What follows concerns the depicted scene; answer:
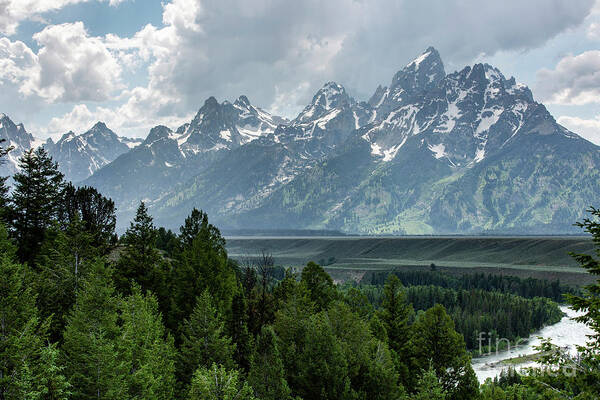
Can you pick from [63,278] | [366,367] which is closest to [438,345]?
[366,367]

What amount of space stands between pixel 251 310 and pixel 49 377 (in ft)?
109

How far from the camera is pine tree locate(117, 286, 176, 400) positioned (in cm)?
3089

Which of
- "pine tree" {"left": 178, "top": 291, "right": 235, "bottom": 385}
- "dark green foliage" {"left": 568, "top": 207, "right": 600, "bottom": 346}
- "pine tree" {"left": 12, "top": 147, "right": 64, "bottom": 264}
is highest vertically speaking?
"pine tree" {"left": 12, "top": 147, "right": 64, "bottom": 264}

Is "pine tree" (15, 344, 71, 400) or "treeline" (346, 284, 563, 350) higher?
"pine tree" (15, 344, 71, 400)

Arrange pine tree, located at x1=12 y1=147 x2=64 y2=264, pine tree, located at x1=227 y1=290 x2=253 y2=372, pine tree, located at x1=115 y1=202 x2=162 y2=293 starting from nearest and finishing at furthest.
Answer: pine tree, located at x1=227 y1=290 x2=253 y2=372 → pine tree, located at x1=115 y1=202 x2=162 y2=293 → pine tree, located at x1=12 y1=147 x2=64 y2=264

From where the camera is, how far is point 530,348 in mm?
124812

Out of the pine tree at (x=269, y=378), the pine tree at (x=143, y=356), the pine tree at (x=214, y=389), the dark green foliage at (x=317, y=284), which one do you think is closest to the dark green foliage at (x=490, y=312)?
the dark green foliage at (x=317, y=284)

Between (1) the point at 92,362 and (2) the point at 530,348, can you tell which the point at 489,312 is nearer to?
(2) the point at 530,348

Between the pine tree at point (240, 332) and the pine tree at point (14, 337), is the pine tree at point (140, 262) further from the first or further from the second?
the pine tree at point (14, 337)

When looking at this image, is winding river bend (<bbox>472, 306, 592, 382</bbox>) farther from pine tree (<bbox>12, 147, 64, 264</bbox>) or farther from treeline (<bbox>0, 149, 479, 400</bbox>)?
pine tree (<bbox>12, 147, 64, 264</bbox>)

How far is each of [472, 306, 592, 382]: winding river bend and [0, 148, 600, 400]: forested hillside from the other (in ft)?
89.6

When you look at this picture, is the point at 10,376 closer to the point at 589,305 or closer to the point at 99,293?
the point at 99,293

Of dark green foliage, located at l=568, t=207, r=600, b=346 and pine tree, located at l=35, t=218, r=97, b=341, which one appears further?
pine tree, located at l=35, t=218, r=97, b=341

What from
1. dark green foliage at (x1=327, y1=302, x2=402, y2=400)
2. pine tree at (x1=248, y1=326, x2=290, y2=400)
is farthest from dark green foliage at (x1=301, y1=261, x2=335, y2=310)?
pine tree at (x1=248, y1=326, x2=290, y2=400)
